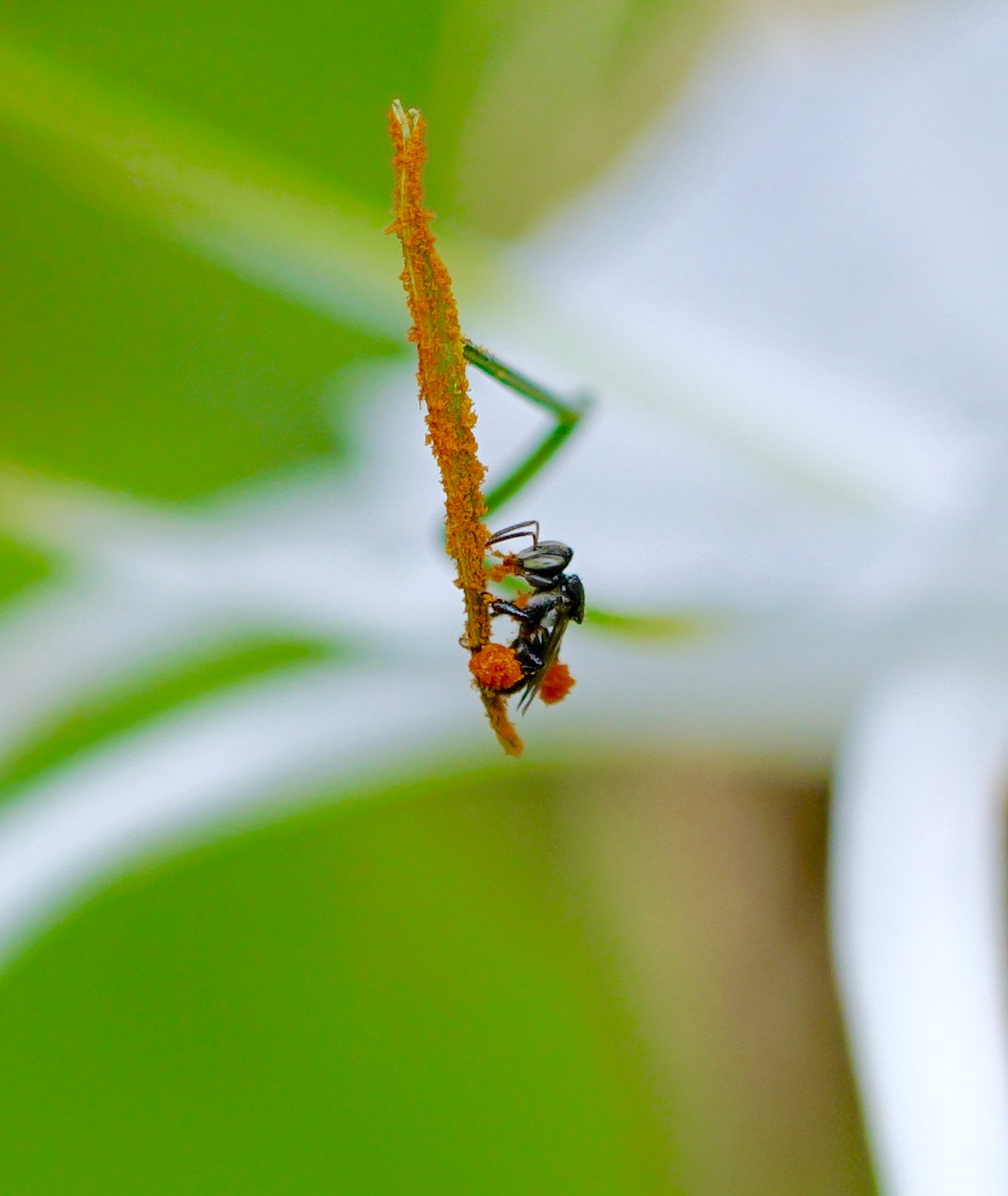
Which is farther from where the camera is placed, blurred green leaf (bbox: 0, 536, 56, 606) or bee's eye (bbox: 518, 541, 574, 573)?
blurred green leaf (bbox: 0, 536, 56, 606)

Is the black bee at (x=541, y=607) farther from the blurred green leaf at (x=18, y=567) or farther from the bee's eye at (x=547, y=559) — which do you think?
the blurred green leaf at (x=18, y=567)

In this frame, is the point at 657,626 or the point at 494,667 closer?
the point at 494,667

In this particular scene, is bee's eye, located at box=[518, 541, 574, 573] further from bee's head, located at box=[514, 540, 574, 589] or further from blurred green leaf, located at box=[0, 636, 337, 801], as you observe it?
blurred green leaf, located at box=[0, 636, 337, 801]

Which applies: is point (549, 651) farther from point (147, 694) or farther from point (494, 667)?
point (147, 694)

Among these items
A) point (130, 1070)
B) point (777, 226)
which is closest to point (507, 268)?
point (777, 226)

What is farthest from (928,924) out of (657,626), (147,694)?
(147,694)

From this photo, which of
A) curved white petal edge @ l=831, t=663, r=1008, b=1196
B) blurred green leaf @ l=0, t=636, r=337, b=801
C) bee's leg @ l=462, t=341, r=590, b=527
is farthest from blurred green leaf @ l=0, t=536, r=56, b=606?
curved white petal edge @ l=831, t=663, r=1008, b=1196

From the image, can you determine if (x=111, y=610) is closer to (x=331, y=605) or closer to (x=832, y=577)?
(x=331, y=605)
